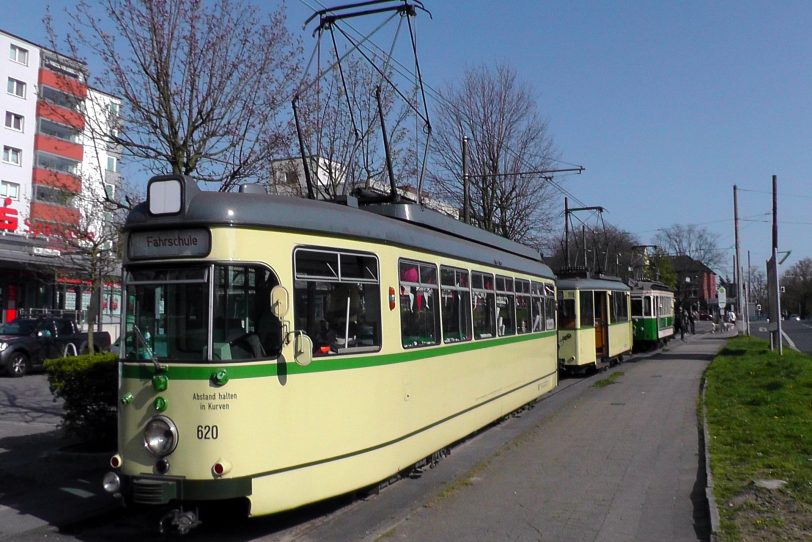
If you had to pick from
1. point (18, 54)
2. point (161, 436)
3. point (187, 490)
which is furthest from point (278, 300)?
point (18, 54)

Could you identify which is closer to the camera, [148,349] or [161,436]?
[161,436]

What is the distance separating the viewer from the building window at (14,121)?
46344mm

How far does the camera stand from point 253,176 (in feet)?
38.4

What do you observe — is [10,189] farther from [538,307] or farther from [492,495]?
[492,495]

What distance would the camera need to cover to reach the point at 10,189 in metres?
46.3

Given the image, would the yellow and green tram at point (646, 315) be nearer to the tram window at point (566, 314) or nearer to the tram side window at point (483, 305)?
the tram window at point (566, 314)

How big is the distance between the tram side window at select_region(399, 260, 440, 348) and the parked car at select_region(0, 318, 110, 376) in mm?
15068

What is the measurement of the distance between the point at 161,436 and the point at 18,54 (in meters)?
48.6

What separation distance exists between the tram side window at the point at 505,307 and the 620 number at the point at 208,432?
6196 mm

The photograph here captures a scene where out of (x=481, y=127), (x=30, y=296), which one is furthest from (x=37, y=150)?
(x=481, y=127)

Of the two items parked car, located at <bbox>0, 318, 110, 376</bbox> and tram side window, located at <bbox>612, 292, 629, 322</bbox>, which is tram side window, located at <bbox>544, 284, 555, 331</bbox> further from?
parked car, located at <bbox>0, 318, 110, 376</bbox>

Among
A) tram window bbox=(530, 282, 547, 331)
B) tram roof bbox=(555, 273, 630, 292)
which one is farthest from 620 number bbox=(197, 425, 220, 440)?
tram roof bbox=(555, 273, 630, 292)

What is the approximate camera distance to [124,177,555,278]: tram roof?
6305 millimetres

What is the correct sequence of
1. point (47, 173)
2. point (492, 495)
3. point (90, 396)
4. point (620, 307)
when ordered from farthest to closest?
point (47, 173)
point (620, 307)
point (90, 396)
point (492, 495)
